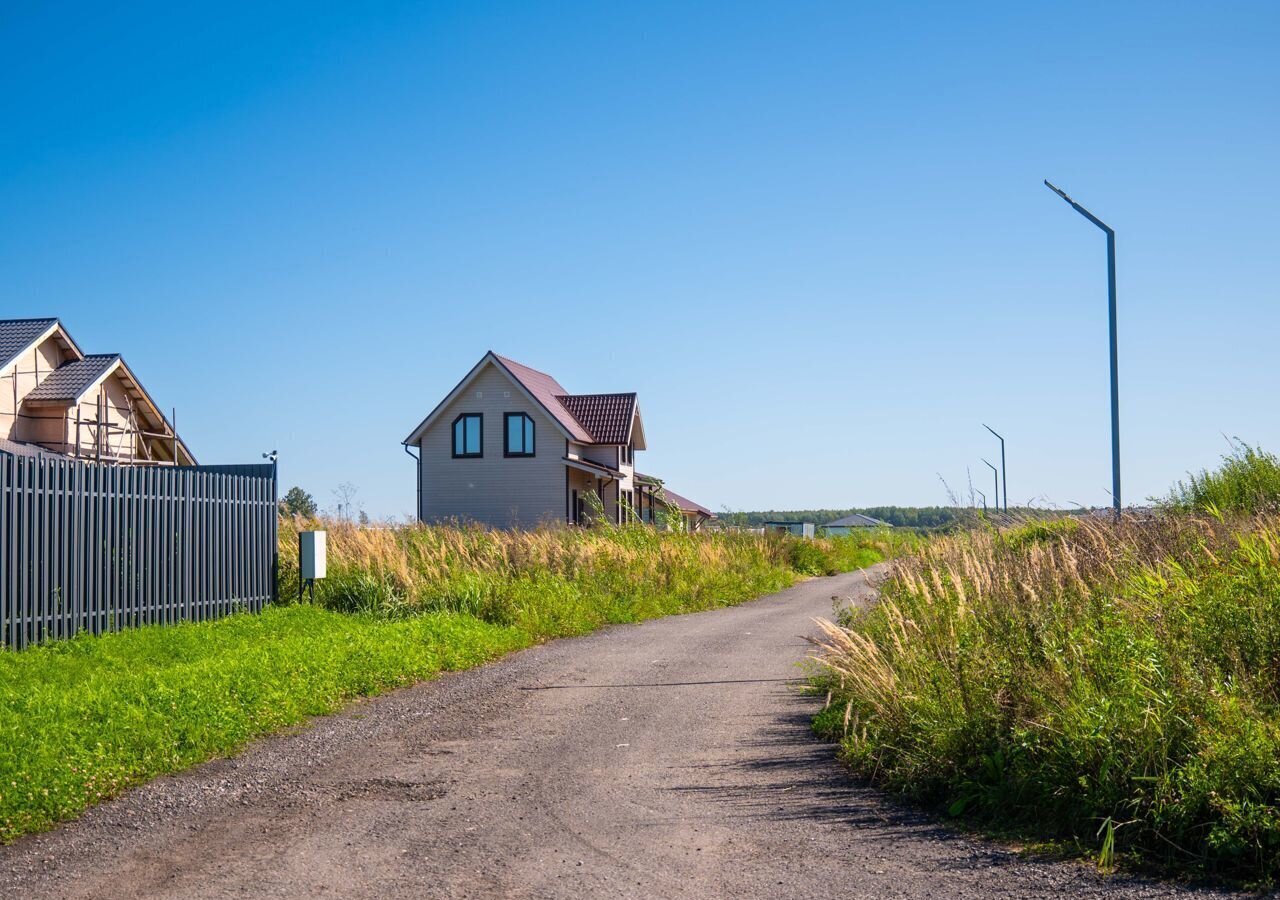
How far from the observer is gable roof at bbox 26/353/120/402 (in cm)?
3266

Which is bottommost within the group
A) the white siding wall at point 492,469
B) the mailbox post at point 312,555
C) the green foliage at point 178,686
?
the green foliage at point 178,686

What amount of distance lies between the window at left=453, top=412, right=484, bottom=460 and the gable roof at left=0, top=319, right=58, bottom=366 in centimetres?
1387

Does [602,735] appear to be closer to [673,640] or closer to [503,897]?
[503,897]

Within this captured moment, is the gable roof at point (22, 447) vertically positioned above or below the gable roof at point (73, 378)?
below

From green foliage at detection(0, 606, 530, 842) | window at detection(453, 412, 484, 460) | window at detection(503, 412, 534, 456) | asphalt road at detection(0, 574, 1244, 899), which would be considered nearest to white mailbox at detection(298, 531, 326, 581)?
green foliage at detection(0, 606, 530, 842)

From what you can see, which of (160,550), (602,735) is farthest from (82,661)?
(602,735)

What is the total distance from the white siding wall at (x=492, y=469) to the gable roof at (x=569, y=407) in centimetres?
39

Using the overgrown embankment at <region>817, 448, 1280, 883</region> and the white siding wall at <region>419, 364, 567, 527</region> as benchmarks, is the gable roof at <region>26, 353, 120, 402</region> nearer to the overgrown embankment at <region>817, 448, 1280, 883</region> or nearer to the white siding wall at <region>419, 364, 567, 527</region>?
the white siding wall at <region>419, 364, 567, 527</region>

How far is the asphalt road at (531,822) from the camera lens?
17.4 ft

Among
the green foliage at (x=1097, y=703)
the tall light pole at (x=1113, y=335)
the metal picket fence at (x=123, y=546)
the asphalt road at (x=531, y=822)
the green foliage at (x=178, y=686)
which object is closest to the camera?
the asphalt road at (x=531, y=822)

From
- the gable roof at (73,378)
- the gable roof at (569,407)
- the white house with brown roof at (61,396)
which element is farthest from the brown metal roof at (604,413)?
the gable roof at (73,378)

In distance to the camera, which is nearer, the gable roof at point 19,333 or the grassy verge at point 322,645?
the grassy verge at point 322,645

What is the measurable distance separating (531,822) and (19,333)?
3307 centimetres

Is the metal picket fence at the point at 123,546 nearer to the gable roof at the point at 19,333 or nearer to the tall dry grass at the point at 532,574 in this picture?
the tall dry grass at the point at 532,574
